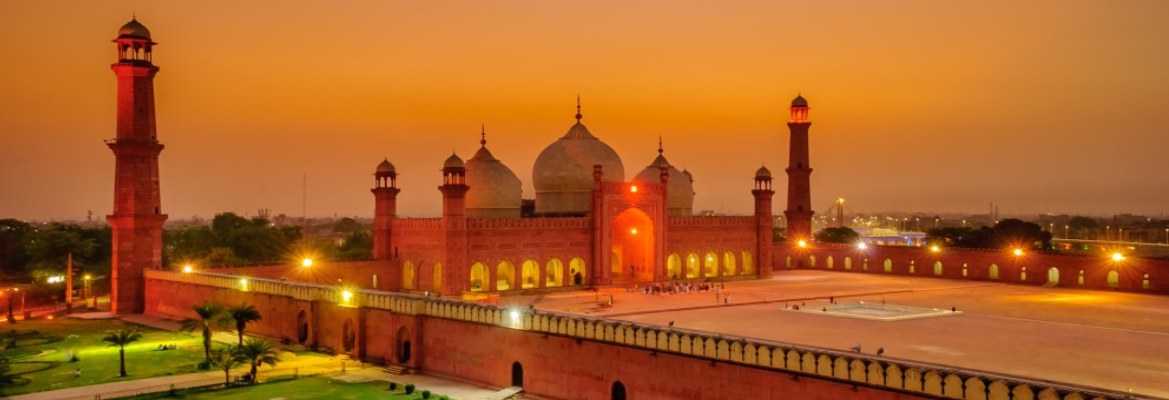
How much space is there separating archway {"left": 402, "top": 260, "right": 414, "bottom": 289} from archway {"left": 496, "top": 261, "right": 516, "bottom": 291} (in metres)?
3.15

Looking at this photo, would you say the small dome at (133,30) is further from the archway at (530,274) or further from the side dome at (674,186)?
the side dome at (674,186)

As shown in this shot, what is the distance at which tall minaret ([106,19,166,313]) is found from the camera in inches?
1287

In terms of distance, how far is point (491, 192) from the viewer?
1522 inches

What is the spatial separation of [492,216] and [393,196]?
3.80 meters

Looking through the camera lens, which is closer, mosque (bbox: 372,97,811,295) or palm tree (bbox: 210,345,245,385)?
palm tree (bbox: 210,345,245,385)

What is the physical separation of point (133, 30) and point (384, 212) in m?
10.3

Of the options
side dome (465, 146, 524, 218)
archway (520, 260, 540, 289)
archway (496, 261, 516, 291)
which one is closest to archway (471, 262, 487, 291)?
archway (496, 261, 516, 291)

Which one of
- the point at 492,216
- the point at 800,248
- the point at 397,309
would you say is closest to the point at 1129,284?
the point at 800,248

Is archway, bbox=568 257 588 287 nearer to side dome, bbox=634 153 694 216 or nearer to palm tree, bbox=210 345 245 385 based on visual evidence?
side dome, bbox=634 153 694 216

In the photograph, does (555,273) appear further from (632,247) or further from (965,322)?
(965,322)

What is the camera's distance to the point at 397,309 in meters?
23.5

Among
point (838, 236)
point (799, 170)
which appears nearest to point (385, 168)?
point (799, 170)

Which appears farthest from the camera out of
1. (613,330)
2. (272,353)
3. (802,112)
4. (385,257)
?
(802,112)

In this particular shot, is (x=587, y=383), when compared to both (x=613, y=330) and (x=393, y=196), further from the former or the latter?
(x=393, y=196)
